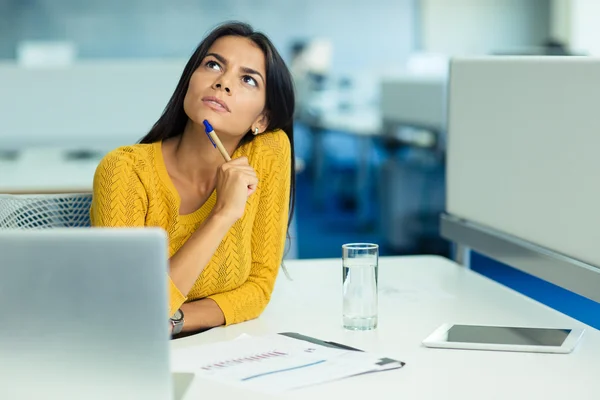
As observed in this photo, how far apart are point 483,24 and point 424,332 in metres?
8.39

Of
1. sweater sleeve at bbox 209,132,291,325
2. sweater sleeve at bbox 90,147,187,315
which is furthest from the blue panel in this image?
sweater sleeve at bbox 90,147,187,315

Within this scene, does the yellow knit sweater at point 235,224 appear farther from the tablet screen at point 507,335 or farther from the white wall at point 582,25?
the white wall at point 582,25

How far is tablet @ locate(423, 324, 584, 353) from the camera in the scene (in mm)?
1275

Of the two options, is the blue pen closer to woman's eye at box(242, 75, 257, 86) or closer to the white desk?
woman's eye at box(242, 75, 257, 86)

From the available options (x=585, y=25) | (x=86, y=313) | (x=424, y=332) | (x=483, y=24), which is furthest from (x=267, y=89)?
(x=483, y=24)

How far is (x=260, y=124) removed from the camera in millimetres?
1666

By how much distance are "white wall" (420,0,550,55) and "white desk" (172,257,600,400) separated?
7674 millimetres

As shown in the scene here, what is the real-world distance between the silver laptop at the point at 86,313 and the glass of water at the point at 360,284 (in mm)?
557

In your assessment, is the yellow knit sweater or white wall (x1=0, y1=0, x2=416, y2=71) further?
white wall (x1=0, y1=0, x2=416, y2=71)

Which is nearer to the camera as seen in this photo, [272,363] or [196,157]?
[272,363]

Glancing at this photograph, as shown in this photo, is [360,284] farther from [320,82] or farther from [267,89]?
[320,82]

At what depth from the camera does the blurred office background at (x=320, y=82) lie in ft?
11.7

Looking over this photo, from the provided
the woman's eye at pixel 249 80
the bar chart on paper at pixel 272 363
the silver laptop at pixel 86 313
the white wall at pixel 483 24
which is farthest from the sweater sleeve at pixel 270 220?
the white wall at pixel 483 24

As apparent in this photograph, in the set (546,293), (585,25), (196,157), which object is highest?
(585,25)
